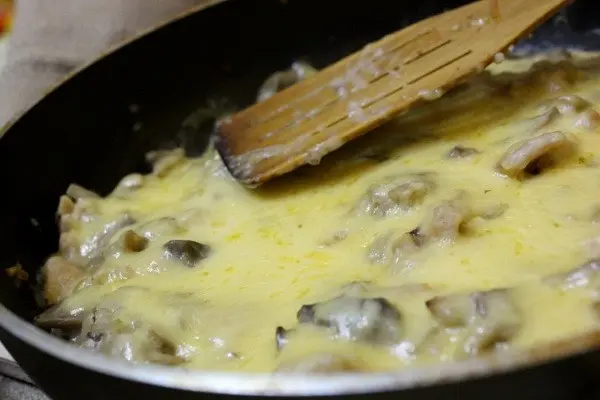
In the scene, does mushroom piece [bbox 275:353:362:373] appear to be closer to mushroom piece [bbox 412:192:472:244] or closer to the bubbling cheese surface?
the bubbling cheese surface

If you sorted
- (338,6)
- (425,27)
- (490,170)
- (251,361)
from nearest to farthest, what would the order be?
(251,361) → (490,170) → (425,27) → (338,6)

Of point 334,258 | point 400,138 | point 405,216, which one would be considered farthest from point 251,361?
point 400,138

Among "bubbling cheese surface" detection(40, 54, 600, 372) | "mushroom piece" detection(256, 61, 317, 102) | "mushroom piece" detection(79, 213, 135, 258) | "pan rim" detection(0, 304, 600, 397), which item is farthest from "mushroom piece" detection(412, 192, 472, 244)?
"mushroom piece" detection(256, 61, 317, 102)

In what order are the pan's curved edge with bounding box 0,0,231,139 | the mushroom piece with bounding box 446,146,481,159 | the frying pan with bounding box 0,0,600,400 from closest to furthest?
the mushroom piece with bounding box 446,146,481,159 < the frying pan with bounding box 0,0,600,400 < the pan's curved edge with bounding box 0,0,231,139

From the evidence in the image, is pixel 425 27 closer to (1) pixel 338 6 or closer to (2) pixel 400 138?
(2) pixel 400 138

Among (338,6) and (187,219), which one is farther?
(338,6)


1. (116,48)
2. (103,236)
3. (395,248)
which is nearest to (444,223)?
(395,248)

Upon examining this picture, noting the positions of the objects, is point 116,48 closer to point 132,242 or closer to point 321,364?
point 132,242
